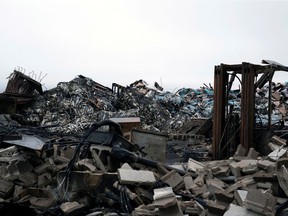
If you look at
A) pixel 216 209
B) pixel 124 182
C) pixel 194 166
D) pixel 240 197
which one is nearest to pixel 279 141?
pixel 194 166

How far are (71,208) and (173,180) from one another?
5.30 ft

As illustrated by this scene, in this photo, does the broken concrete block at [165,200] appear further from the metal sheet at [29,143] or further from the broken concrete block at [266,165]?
the metal sheet at [29,143]

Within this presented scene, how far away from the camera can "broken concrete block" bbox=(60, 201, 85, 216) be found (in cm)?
532

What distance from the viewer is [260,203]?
13.4ft

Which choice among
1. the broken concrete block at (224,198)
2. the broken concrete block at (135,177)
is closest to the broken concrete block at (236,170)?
the broken concrete block at (224,198)

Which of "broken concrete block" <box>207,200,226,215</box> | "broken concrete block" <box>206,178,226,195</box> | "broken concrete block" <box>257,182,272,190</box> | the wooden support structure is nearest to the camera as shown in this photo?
"broken concrete block" <box>207,200,226,215</box>

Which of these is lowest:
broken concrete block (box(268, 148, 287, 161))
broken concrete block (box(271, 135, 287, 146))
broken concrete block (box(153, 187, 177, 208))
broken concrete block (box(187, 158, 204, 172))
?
broken concrete block (box(153, 187, 177, 208))

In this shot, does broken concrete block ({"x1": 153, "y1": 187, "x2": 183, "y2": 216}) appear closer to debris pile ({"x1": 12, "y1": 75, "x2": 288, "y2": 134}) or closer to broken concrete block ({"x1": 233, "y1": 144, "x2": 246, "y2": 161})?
broken concrete block ({"x1": 233, "y1": 144, "x2": 246, "y2": 161})

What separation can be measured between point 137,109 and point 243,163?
1123 centimetres

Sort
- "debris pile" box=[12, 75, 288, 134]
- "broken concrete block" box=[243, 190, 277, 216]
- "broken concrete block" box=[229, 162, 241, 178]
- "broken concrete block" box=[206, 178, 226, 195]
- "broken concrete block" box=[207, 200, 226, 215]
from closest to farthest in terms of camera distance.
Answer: "broken concrete block" box=[243, 190, 277, 216], "broken concrete block" box=[207, 200, 226, 215], "broken concrete block" box=[206, 178, 226, 195], "broken concrete block" box=[229, 162, 241, 178], "debris pile" box=[12, 75, 288, 134]

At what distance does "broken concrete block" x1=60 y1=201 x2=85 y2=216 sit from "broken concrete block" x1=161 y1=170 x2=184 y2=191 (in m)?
1.34

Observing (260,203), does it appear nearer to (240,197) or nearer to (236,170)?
(240,197)

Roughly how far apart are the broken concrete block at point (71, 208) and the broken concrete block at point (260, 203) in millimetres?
2507

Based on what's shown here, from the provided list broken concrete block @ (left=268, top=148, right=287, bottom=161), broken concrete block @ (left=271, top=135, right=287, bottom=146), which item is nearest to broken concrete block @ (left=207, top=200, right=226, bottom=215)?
broken concrete block @ (left=268, top=148, right=287, bottom=161)
